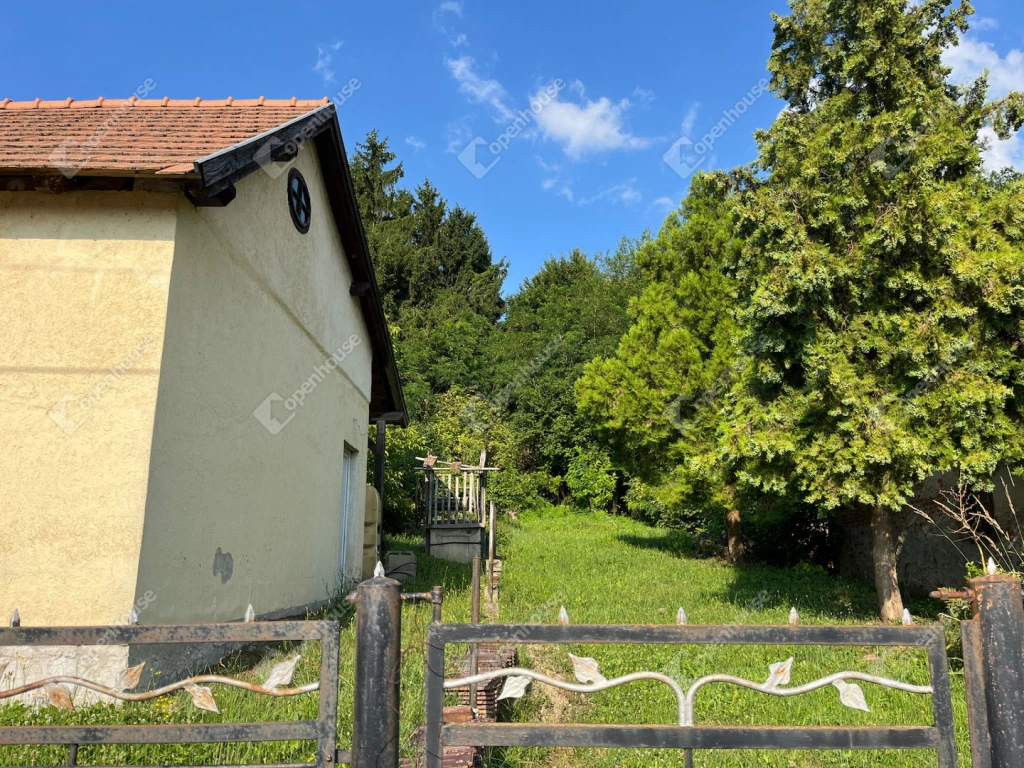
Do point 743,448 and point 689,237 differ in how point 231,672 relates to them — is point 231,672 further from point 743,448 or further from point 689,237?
point 689,237

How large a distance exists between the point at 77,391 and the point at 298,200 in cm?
396

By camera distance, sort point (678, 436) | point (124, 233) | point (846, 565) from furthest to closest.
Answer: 1. point (678, 436)
2. point (846, 565)
3. point (124, 233)

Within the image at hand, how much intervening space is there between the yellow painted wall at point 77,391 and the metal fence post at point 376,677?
3.29 m

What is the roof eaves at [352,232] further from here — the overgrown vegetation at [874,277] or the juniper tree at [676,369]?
the juniper tree at [676,369]

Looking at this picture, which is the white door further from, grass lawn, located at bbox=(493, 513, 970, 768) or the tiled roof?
the tiled roof

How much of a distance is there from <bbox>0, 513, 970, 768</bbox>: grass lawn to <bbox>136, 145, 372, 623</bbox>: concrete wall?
0.94 m

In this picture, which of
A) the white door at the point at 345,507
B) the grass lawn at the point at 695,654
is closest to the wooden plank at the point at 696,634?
the grass lawn at the point at 695,654

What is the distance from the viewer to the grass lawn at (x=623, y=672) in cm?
422

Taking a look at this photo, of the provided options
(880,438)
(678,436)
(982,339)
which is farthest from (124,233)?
(678,436)

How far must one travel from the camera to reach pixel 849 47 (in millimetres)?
8969

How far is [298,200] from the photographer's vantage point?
27.0 ft

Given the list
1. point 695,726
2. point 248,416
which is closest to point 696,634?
point 695,726

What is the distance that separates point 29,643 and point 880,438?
8035 mm

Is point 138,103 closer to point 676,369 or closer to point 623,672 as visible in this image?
point 623,672
